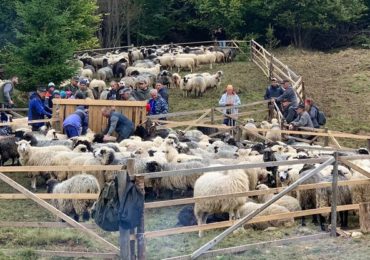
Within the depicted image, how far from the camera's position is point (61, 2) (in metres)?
29.8

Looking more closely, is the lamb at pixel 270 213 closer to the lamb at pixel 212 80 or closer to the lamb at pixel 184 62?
the lamb at pixel 212 80

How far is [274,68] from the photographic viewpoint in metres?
27.4

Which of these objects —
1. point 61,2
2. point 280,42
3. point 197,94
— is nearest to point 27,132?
point 197,94

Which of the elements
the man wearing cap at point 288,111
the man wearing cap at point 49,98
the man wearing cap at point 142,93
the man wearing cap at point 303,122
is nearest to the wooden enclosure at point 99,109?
the man wearing cap at point 49,98

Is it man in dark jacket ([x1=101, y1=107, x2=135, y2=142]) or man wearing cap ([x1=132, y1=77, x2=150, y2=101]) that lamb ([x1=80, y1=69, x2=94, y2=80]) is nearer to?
man wearing cap ([x1=132, y1=77, x2=150, y2=101])

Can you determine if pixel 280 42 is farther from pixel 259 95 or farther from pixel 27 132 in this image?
pixel 27 132

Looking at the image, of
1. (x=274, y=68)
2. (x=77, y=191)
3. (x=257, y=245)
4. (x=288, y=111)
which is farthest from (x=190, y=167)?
(x=274, y=68)

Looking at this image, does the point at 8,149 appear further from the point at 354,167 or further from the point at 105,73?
the point at 105,73

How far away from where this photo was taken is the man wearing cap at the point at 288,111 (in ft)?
60.1

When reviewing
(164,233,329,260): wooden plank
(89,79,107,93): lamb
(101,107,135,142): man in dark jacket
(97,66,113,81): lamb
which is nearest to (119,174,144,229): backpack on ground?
(164,233,329,260): wooden plank

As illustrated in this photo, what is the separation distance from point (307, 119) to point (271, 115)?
125 inches

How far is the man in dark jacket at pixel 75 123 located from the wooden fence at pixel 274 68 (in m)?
7.98

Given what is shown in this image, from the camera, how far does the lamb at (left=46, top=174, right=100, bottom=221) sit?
10.5 metres

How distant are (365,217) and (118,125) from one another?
6.89 m
